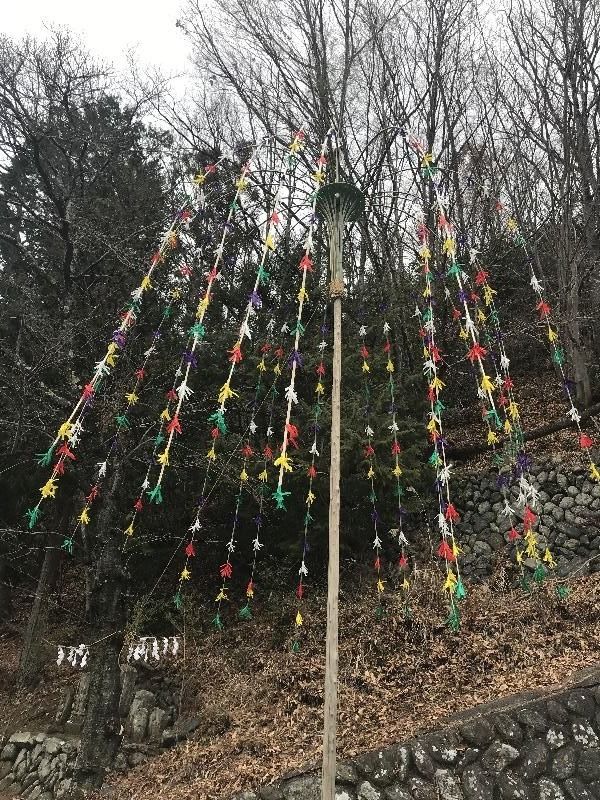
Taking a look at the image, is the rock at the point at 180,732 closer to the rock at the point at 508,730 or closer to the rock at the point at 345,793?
the rock at the point at 345,793

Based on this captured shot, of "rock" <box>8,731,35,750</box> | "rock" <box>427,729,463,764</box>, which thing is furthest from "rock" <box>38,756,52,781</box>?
"rock" <box>427,729,463,764</box>

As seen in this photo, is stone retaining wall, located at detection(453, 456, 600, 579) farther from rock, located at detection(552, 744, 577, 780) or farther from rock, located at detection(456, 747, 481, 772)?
rock, located at detection(456, 747, 481, 772)

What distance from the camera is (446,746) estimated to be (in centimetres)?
478

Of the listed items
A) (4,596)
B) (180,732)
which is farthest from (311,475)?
(4,596)

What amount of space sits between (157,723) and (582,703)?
516 centimetres

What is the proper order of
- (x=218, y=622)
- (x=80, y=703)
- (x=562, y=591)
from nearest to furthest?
(x=562, y=591), (x=218, y=622), (x=80, y=703)

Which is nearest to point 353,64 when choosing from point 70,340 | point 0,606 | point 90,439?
point 70,340

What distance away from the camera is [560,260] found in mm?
9820

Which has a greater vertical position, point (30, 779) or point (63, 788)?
point (30, 779)

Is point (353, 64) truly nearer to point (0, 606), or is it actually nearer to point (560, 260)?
point (560, 260)

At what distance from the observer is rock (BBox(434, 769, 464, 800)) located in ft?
15.0

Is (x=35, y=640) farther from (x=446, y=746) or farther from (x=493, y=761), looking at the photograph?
(x=493, y=761)

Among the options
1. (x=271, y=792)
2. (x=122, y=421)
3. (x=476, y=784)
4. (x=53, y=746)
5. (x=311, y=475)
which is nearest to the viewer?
(x=476, y=784)

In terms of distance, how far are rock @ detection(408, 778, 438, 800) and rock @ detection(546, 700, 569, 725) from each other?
3.98 ft
